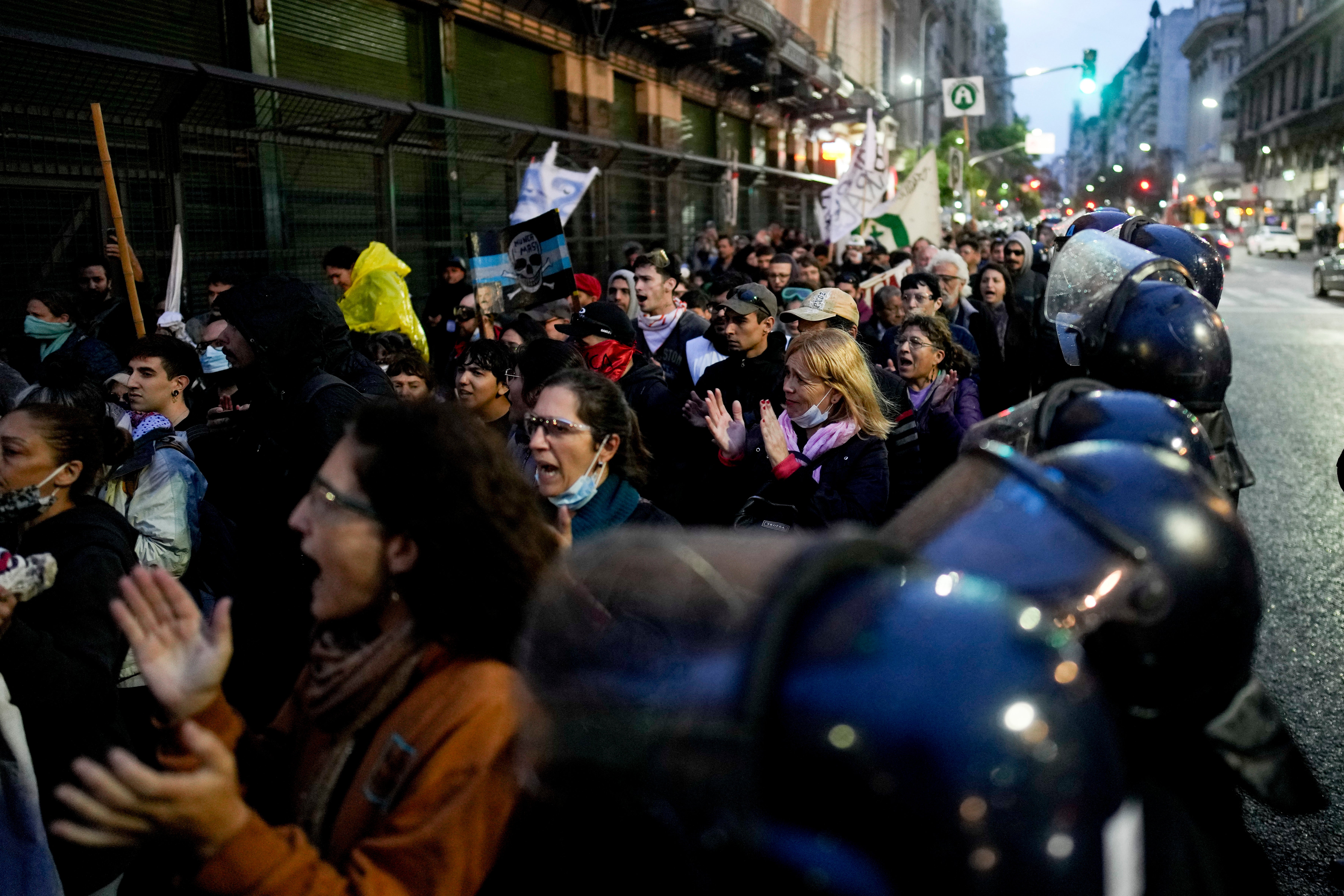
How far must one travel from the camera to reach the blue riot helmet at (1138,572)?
118cm

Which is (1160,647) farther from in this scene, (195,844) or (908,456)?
(908,456)

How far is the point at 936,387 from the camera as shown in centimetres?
530

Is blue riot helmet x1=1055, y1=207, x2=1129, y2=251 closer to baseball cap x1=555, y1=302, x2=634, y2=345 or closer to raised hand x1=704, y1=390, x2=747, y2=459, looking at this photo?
raised hand x1=704, y1=390, x2=747, y2=459

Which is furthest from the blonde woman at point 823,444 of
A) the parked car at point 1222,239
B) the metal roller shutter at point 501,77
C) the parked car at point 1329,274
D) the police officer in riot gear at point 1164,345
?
the parked car at point 1222,239

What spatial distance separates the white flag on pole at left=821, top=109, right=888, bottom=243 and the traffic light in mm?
15715

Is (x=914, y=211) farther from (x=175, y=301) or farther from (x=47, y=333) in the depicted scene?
(x=47, y=333)

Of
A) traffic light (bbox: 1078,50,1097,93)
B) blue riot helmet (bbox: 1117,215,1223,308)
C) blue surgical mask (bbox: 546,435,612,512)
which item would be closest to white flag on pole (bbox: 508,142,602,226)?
blue riot helmet (bbox: 1117,215,1223,308)

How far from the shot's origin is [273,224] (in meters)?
8.52

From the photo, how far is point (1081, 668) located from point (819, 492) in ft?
8.81

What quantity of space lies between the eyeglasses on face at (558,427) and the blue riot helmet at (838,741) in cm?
199

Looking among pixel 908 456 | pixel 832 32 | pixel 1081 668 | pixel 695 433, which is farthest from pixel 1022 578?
pixel 832 32

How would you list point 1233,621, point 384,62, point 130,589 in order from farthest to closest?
point 384,62 < point 130,589 < point 1233,621

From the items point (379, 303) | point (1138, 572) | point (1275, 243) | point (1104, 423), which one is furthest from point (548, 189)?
point (1275, 243)

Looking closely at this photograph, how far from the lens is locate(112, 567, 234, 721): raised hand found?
5.79 feet
